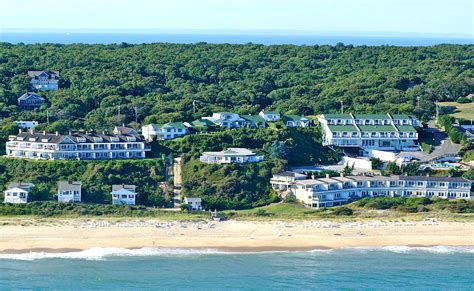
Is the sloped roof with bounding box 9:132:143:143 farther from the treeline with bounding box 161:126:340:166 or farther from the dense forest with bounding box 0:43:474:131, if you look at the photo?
the dense forest with bounding box 0:43:474:131

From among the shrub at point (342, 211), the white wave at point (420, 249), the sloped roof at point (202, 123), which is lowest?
the white wave at point (420, 249)

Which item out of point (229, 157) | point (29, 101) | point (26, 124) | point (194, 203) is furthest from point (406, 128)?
point (29, 101)

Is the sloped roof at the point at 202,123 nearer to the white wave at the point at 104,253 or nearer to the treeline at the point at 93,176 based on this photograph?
the treeline at the point at 93,176

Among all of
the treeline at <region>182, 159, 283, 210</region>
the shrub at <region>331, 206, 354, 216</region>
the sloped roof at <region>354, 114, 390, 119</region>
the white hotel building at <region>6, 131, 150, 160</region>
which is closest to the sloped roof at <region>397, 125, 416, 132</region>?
the sloped roof at <region>354, 114, 390, 119</region>

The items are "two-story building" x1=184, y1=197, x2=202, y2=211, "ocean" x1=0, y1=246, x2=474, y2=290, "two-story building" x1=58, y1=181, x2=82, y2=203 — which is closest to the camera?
"ocean" x1=0, y1=246, x2=474, y2=290

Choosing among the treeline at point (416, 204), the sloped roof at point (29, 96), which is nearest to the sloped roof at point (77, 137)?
the treeline at point (416, 204)

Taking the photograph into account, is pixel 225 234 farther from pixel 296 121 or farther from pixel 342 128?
pixel 296 121

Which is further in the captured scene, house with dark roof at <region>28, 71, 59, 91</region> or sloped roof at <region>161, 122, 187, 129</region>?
house with dark roof at <region>28, 71, 59, 91</region>
